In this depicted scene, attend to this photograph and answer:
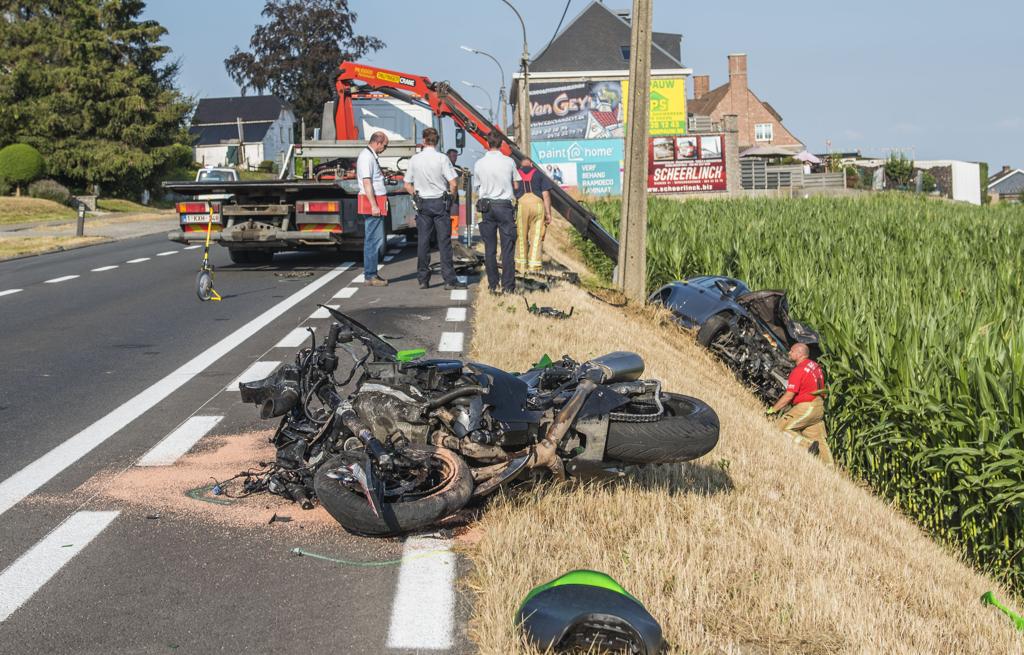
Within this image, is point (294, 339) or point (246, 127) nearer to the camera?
point (294, 339)

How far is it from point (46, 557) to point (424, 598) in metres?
1.73

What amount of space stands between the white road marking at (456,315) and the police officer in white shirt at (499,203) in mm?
987

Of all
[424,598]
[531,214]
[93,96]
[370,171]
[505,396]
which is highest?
[93,96]

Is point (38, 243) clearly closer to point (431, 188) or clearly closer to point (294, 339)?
point (431, 188)

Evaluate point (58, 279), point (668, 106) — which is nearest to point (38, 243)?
point (58, 279)

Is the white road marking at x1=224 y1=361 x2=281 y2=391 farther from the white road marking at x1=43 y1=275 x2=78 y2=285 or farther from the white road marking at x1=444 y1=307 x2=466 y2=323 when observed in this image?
the white road marking at x1=43 y1=275 x2=78 y2=285

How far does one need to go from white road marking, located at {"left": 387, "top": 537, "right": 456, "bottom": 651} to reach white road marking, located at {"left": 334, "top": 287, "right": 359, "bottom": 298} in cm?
961

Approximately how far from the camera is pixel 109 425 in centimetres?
729

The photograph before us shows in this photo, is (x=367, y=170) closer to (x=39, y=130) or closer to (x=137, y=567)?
(x=137, y=567)

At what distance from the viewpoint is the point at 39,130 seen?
50656 mm

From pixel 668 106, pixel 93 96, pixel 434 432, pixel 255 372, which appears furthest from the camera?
pixel 668 106

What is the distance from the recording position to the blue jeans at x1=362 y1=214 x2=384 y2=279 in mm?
14953

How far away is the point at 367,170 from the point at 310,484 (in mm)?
10030

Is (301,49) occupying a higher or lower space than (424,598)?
higher
